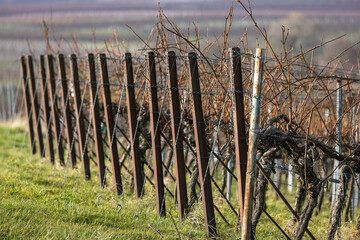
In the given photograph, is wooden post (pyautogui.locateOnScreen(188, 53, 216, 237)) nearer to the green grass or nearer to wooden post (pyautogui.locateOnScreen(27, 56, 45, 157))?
the green grass

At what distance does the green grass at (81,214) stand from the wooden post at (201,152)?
14 centimetres

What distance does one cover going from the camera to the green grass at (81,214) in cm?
557

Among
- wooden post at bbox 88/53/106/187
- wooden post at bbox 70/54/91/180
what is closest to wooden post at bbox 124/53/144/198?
wooden post at bbox 88/53/106/187

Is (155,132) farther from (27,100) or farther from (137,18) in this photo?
(137,18)

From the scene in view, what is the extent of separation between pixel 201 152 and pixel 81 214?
55.7 inches

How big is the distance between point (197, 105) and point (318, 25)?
205ft

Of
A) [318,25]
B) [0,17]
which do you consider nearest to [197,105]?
[318,25]

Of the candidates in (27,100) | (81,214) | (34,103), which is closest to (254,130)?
(81,214)

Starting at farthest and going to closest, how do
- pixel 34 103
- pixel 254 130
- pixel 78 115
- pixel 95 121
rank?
pixel 34 103, pixel 78 115, pixel 95 121, pixel 254 130

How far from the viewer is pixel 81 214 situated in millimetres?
6281

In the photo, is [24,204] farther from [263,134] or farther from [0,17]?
[0,17]

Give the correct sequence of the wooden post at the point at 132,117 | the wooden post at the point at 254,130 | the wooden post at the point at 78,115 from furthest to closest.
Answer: the wooden post at the point at 78,115 < the wooden post at the point at 132,117 < the wooden post at the point at 254,130

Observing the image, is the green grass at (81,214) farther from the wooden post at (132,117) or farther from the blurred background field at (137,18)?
the blurred background field at (137,18)

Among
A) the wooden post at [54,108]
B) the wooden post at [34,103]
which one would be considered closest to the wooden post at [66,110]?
the wooden post at [54,108]
